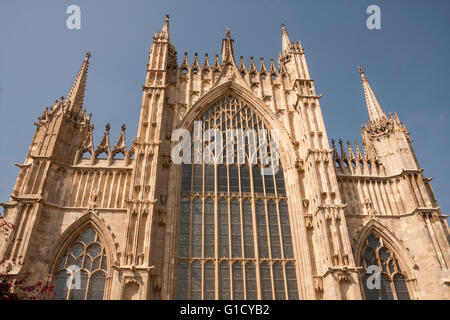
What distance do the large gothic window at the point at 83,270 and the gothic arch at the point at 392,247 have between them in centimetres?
1254

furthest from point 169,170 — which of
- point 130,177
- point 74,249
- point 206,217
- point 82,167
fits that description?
point 74,249

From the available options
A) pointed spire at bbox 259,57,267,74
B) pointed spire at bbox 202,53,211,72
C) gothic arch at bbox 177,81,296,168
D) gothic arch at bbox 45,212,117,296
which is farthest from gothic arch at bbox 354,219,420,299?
pointed spire at bbox 202,53,211,72

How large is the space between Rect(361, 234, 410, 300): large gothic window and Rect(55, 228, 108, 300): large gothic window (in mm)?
12587

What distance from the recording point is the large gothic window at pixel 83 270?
16016mm

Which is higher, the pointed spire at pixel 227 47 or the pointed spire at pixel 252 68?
the pointed spire at pixel 227 47

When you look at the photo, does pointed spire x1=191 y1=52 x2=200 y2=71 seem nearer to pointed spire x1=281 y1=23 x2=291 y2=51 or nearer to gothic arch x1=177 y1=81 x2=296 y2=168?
gothic arch x1=177 y1=81 x2=296 y2=168

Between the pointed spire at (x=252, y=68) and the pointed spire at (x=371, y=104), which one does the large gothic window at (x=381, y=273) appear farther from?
the pointed spire at (x=252, y=68)

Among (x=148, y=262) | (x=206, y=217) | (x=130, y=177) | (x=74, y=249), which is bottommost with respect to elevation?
(x=148, y=262)

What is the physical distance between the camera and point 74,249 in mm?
17062

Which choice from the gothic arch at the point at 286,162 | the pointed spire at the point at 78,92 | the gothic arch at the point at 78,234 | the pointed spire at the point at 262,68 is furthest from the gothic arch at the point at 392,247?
the pointed spire at the point at 78,92

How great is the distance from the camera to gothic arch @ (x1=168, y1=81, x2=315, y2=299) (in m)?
17.3
